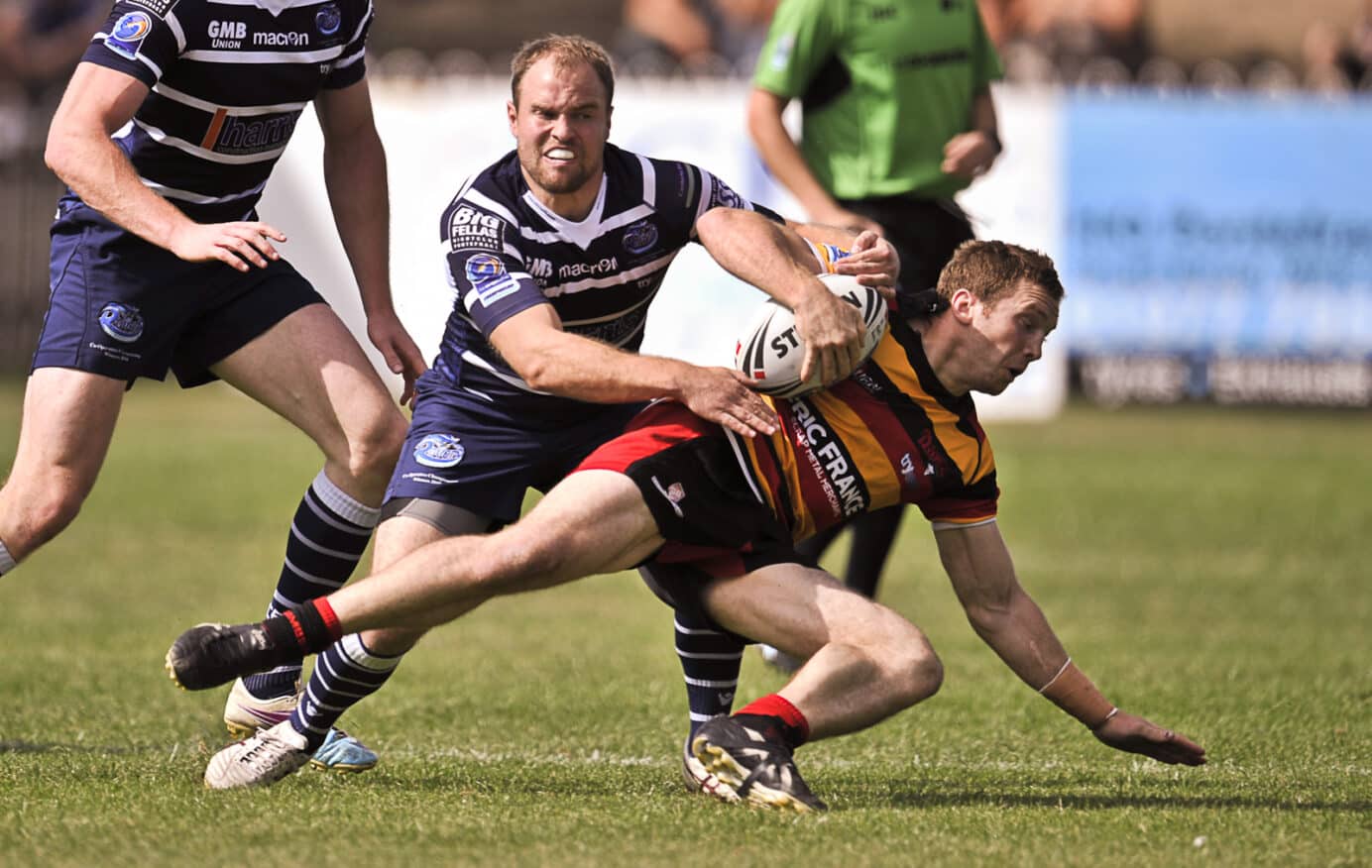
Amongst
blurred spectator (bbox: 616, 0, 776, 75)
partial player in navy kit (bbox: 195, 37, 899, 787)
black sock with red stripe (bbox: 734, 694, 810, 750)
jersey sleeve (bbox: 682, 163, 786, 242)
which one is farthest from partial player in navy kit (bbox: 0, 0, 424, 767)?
blurred spectator (bbox: 616, 0, 776, 75)

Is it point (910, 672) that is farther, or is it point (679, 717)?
point (679, 717)

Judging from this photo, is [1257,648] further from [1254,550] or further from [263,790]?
[263,790]

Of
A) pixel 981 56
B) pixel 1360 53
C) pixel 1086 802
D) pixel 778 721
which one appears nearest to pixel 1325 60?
pixel 1360 53

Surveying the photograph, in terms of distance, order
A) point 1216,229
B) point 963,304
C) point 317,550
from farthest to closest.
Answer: point 1216,229
point 317,550
point 963,304

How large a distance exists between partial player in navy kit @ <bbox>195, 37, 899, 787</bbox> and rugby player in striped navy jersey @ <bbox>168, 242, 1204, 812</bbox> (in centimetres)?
18

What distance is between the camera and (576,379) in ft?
15.9

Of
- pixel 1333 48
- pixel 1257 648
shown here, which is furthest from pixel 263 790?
pixel 1333 48

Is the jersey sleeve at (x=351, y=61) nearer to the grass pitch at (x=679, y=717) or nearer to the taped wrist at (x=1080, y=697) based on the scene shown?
the grass pitch at (x=679, y=717)

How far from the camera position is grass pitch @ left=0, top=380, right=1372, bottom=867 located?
176 inches

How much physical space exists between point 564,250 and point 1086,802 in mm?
1985

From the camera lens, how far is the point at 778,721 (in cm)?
475

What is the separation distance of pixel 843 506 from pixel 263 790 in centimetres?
167

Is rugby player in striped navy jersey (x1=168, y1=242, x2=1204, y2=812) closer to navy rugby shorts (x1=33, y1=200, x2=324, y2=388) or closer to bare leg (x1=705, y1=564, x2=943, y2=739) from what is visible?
bare leg (x1=705, y1=564, x2=943, y2=739)

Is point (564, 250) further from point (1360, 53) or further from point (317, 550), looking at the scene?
point (1360, 53)
